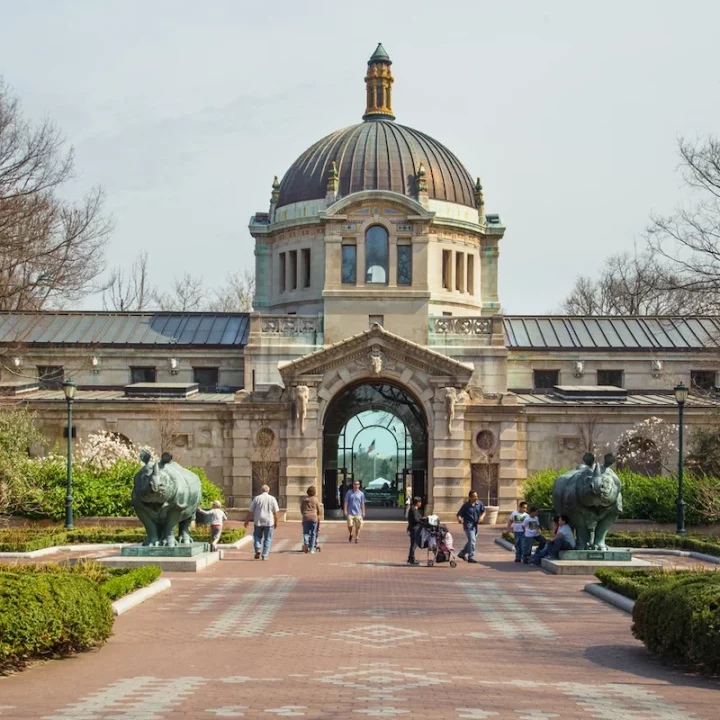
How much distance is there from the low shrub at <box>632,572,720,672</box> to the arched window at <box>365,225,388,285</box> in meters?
40.4

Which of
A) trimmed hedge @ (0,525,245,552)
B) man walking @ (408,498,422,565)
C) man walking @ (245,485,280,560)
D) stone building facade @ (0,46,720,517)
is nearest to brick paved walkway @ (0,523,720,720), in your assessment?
man walking @ (408,498,422,565)

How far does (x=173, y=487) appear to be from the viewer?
26328 mm

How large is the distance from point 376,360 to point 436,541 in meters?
20.5

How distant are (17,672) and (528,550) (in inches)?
676

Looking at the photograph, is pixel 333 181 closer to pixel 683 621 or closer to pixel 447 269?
pixel 447 269

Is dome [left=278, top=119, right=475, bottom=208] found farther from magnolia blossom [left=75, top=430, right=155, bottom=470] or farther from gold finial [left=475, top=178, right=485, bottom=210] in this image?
magnolia blossom [left=75, top=430, right=155, bottom=470]

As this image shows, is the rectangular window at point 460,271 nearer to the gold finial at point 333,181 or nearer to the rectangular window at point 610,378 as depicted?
the gold finial at point 333,181

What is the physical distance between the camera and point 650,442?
51031 millimetres

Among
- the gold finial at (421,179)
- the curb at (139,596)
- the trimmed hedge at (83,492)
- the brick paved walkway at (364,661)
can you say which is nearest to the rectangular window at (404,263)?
the gold finial at (421,179)

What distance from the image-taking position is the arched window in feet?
183

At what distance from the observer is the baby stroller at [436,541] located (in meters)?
28.5

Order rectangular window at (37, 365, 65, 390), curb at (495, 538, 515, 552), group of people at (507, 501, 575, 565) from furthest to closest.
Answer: rectangular window at (37, 365, 65, 390) < curb at (495, 538, 515, 552) < group of people at (507, 501, 575, 565)

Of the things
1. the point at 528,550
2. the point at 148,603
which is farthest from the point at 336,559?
the point at 148,603

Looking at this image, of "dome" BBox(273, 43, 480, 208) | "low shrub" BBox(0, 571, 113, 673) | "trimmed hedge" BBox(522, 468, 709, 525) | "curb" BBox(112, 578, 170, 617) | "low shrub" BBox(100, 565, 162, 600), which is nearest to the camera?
"low shrub" BBox(0, 571, 113, 673)
